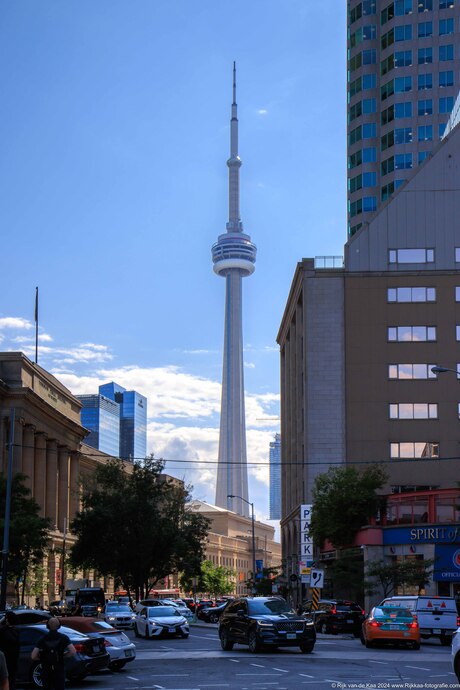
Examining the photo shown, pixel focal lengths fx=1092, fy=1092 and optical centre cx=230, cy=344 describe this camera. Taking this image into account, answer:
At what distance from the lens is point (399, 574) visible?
2336 inches

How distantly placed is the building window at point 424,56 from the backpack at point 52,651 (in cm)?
10561

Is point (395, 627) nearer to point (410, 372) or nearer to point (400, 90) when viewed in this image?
point (410, 372)

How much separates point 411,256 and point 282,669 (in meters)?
64.2

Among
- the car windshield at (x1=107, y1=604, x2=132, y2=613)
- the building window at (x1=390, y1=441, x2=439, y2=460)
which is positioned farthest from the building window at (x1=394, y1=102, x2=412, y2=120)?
the car windshield at (x1=107, y1=604, x2=132, y2=613)

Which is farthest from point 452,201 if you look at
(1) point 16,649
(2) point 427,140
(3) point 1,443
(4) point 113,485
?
(1) point 16,649

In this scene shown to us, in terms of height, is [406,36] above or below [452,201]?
above

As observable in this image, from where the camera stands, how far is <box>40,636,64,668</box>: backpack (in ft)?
63.6

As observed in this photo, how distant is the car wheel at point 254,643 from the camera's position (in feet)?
116

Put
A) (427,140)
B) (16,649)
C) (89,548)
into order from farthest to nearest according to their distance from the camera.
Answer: (427,140), (89,548), (16,649)

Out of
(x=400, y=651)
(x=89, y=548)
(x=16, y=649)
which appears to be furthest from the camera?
(x=89, y=548)

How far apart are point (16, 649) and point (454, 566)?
46960 millimetres

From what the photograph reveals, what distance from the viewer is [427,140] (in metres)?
115

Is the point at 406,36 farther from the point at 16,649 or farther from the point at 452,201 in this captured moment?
the point at 16,649

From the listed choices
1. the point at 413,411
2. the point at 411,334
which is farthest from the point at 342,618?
the point at 411,334
